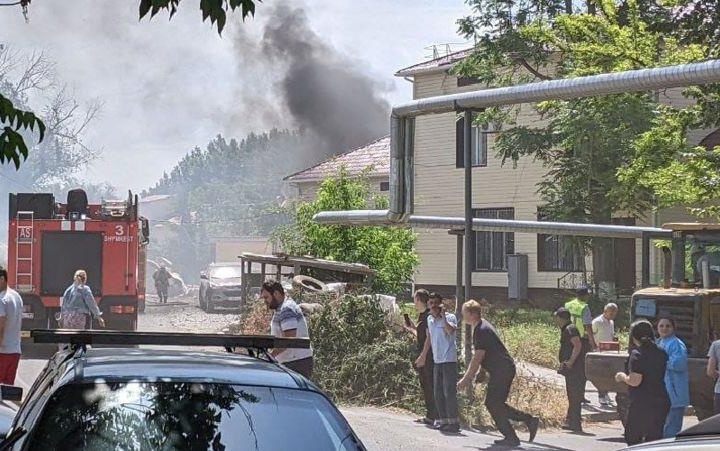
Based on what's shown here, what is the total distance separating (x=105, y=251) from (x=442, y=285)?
17700mm

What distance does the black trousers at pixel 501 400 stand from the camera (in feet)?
44.7

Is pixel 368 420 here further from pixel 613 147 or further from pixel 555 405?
pixel 613 147

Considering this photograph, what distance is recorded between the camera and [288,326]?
11930 millimetres

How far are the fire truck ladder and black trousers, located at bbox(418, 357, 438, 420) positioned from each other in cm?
1091

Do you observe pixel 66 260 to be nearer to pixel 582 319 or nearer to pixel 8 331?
pixel 582 319

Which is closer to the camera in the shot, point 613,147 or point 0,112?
point 0,112

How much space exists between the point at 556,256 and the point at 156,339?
31.5 meters

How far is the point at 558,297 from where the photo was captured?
35.6m

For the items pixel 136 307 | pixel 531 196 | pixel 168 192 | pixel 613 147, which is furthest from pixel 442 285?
pixel 168 192

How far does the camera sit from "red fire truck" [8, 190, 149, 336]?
23875mm

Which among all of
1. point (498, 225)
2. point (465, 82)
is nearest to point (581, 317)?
point (498, 225)

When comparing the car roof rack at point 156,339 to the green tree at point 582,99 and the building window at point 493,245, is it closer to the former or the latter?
the green tree at point 582,99

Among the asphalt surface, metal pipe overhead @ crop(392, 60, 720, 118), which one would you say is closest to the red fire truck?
the asphalt surface

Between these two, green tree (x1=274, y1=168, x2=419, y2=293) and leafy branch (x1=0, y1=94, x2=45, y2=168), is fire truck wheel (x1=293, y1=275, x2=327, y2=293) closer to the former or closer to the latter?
green tree (x1=274, y1=168, x2=419, y2=293)
